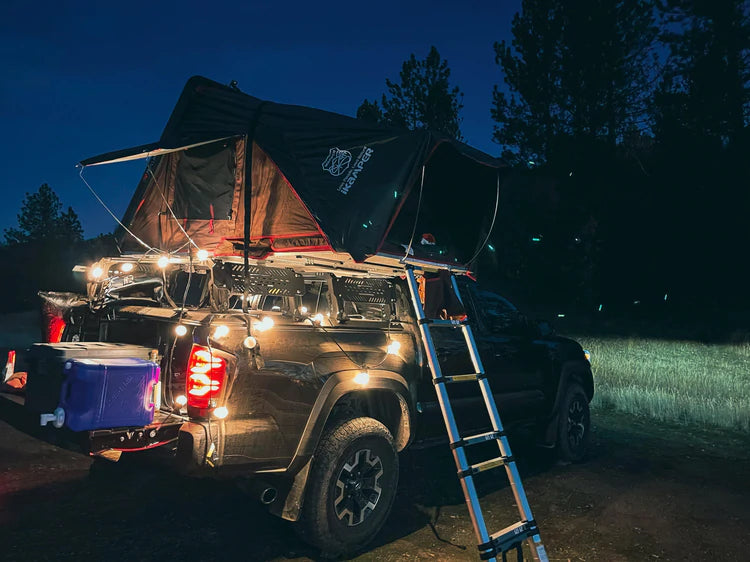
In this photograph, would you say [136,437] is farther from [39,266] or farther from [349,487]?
[39,266]

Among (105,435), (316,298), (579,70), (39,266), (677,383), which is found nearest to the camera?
(105,435)

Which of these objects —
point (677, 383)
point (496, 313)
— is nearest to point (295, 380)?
point (496, 313)

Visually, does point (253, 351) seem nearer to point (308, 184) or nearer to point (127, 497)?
point (308, 184)

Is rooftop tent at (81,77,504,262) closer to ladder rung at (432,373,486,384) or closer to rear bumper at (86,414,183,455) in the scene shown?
ladder rung at (432,373,486,384)

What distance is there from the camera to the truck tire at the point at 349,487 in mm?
4098

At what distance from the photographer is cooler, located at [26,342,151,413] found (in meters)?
3.73

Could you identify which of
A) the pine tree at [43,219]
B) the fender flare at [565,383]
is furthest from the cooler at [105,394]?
the pine tree at [43,219]

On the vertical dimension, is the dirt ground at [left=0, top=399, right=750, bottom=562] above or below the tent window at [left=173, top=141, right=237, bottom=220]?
below

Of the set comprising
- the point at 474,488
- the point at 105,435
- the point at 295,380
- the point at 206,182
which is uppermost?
the point at 206,182

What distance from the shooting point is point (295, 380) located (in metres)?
4.07

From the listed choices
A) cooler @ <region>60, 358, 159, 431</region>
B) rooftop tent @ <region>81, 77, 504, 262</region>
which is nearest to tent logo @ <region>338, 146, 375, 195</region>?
rooftop tent @ <region>81, 77, 504, 262</region>

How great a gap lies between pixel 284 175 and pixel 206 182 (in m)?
1.10

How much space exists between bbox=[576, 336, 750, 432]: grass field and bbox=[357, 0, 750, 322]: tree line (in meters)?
8.45

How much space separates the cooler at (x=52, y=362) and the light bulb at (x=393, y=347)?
185 centimetres
